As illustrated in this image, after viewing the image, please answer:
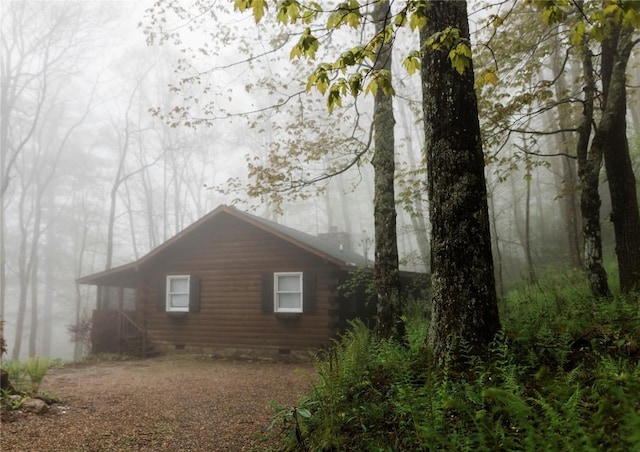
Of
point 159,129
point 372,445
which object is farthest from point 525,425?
point 159,129

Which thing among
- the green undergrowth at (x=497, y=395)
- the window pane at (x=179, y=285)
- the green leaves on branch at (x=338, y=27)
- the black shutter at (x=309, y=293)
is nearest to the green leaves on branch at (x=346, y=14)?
the green leaves on branch at (x=338, y=27)

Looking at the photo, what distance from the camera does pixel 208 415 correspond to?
6.53m

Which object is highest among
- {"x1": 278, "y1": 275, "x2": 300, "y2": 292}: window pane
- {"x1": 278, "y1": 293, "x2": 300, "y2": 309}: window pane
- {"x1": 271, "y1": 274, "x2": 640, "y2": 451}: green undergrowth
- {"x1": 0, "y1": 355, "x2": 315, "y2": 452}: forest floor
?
{"x1": 278, "y1": 275, "x2": 300, "y2": 292}: window pane

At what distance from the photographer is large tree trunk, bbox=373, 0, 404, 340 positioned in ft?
24.6

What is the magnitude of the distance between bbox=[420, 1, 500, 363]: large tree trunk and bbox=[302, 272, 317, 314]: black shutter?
34.3 feet

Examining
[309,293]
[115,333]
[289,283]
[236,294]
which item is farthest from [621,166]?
[115,333]

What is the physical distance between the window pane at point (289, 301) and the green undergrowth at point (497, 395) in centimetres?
983

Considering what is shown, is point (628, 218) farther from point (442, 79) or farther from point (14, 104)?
point (14, 104)

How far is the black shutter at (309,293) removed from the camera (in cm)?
1447

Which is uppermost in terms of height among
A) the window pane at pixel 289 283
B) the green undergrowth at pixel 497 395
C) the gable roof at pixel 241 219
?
the gable roof at pixel 241 219

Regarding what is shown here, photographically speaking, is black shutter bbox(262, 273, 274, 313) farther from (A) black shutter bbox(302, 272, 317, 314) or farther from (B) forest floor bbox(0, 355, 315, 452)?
(B) forest floor bbox(0, 355, 315, 452)

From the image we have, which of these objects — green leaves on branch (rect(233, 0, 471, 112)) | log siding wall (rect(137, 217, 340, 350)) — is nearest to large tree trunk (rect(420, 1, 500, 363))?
green leaves on branch (rect(233, 0, 471, 112))

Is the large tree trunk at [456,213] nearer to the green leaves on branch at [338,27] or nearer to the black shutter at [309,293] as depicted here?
the green leaves on branch at [338,27]

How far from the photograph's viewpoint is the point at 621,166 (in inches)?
303
